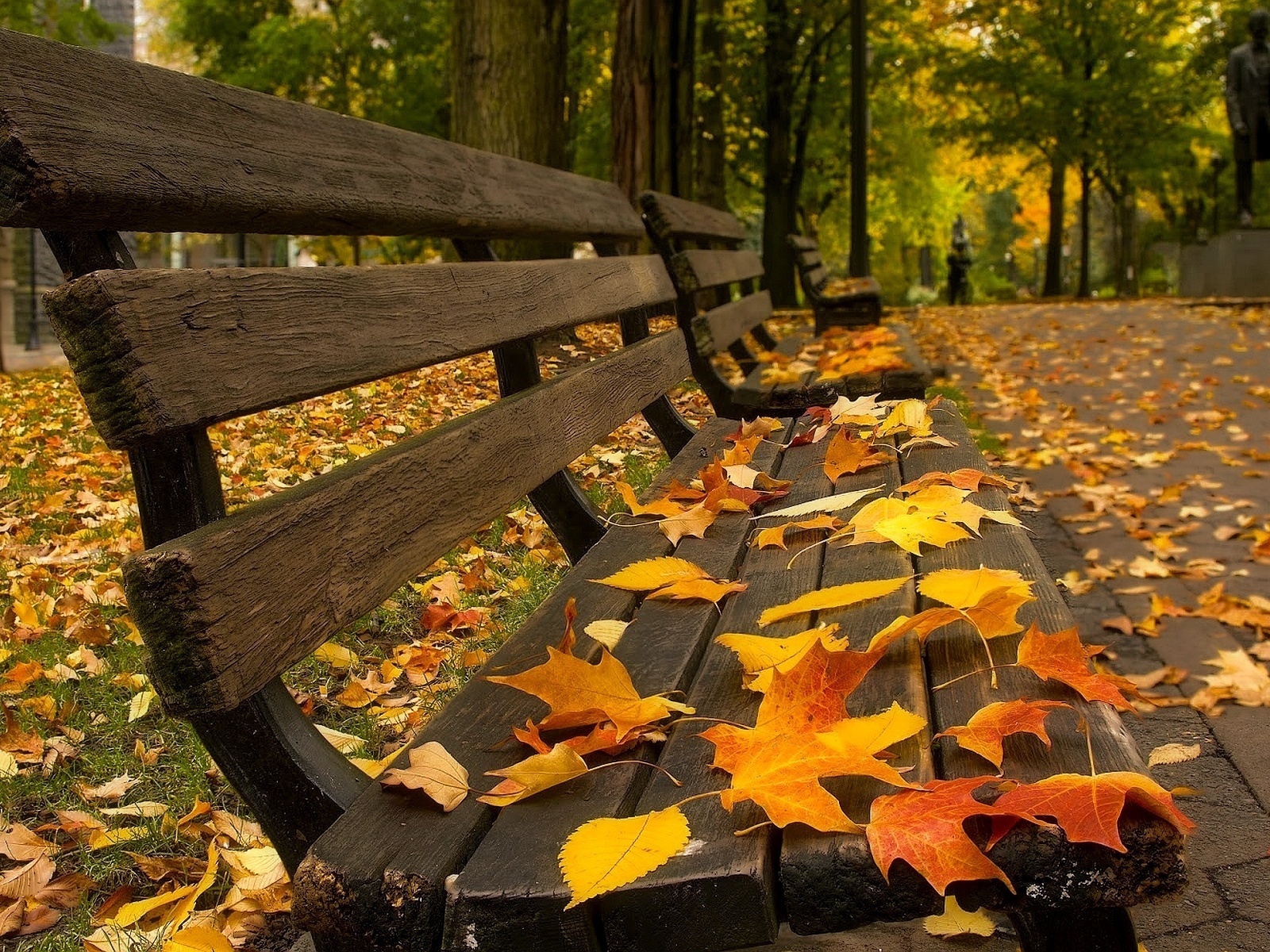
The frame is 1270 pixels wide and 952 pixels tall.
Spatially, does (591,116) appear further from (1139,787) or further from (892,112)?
(1139,787)

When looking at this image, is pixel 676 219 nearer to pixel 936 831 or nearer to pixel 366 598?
pixel 366 598

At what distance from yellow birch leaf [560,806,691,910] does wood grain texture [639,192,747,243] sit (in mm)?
2376

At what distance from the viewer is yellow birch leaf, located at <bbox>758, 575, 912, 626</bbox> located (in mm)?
1533

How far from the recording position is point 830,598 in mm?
1543

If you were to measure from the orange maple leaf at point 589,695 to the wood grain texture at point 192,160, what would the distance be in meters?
0.60

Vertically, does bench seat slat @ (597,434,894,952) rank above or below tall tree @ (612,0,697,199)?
below

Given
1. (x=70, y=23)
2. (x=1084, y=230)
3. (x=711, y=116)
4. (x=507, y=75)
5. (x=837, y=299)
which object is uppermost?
(x=70, y=23)

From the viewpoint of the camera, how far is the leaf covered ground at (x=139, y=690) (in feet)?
6.52

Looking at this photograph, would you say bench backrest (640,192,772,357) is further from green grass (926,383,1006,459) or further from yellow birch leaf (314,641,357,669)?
yellow birch leaf (314,641,357,669)

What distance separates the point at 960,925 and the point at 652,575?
78cm

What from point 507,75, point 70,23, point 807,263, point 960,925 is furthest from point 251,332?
point 70,23

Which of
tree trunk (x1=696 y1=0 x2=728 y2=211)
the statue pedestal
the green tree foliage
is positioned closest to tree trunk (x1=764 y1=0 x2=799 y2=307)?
tree trunk (x1=696 y1=0 x2=728 y2=211)

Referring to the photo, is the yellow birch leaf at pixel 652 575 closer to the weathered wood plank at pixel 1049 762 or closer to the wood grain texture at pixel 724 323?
the weathered wood plank at pixel 1049 762

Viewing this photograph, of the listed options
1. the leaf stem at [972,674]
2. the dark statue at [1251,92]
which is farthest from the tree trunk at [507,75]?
the dark statue at [1251,92]
